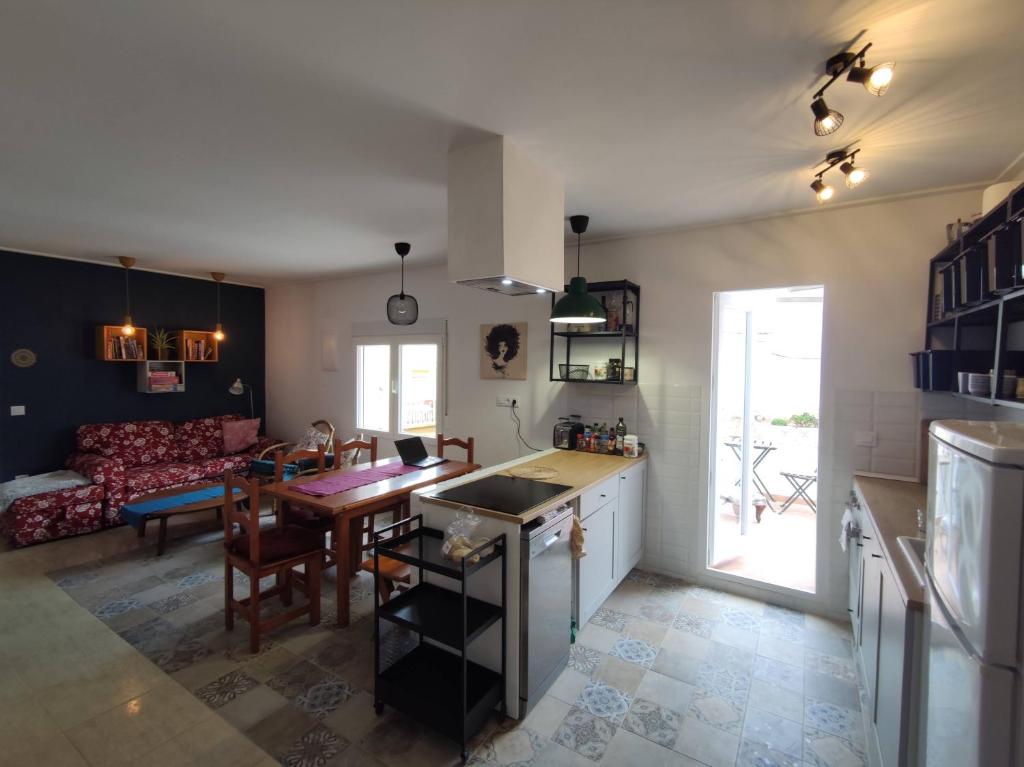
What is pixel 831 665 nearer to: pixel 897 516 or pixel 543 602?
pixel 897 516

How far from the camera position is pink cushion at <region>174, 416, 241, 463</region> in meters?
5.11

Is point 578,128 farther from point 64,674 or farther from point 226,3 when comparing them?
point 64,674

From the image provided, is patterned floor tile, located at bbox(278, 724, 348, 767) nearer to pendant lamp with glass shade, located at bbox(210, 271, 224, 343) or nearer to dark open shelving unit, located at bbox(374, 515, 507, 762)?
dark open shelving unit, located at bbox(374, 515, 507, 762)

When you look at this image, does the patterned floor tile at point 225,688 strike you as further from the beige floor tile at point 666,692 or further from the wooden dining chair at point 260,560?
the beige floor tile at point 666,692

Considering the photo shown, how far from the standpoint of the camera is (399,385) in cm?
488

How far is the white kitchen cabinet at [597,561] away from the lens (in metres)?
2.53

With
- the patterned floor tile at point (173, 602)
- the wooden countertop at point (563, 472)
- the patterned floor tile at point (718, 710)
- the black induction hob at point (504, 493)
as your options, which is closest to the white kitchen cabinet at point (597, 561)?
the wooden countertop at point (563, 472)

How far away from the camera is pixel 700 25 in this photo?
131cm

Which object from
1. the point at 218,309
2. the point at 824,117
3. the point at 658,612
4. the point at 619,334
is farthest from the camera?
the point at 218,309

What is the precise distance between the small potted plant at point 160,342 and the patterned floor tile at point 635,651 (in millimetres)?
5300

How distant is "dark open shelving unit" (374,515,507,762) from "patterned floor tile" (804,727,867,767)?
1.25 metres

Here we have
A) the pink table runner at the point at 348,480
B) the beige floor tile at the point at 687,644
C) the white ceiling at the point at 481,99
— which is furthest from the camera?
the pink table runner at the point at 348,480

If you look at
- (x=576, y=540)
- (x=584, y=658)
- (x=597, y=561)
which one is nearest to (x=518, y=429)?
(x=597, y=561)

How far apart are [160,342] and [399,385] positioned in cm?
265
